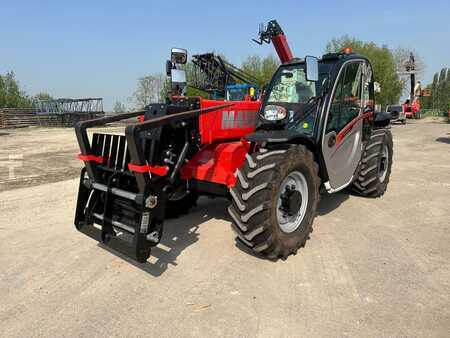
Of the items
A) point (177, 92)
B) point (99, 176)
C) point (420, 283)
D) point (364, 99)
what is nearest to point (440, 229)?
point (420, 283)

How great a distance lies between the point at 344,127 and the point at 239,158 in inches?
64.6

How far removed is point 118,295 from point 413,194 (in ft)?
17.5

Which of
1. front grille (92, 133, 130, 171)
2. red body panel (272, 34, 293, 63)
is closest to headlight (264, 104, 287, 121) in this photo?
front grille (92, 133, 130, 171)

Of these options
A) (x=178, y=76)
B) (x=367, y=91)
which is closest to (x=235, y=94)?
(x=367, y=91)

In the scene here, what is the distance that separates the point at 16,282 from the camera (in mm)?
3412

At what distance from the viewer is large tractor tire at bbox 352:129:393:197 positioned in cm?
553

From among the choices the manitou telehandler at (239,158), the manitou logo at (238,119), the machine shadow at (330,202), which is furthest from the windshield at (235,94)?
the manitou logo at (238,119)

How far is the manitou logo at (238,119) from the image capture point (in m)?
4.40

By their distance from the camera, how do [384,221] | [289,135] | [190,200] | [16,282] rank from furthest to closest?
[190,200] → [384,221] → [289,135] → [16,282]

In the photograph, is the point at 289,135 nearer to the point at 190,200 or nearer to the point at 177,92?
the point at 177,92

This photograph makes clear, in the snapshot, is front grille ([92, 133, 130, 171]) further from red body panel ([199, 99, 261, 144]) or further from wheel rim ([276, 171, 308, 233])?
wheel rim ([276, 171, 308, 233])

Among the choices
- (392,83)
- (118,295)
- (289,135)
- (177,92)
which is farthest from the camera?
(392,83)

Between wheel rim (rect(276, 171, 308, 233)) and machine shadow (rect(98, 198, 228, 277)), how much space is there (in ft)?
3.72

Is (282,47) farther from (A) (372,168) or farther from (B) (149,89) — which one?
(B) (149,89)
